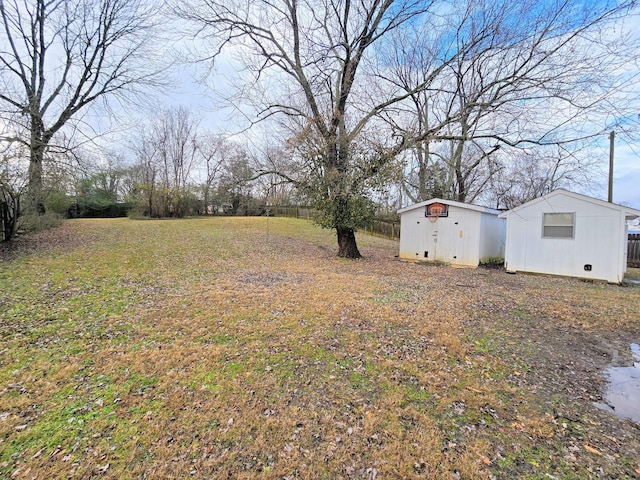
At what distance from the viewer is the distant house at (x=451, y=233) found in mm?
10227

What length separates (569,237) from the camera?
8.57 metres

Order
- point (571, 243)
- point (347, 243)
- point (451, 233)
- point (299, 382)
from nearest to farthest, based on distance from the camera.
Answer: point (299, 382) < point (571, 243) < point (451, 233) < point (347, 243)

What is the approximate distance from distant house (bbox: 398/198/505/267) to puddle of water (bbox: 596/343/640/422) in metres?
6.90

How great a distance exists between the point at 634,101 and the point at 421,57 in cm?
767

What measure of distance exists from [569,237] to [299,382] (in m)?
9.76

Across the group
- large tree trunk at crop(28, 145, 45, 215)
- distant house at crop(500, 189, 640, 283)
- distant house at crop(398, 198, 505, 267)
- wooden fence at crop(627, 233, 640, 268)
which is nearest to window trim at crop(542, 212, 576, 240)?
distant house at crop(500, 189, 640, 283)

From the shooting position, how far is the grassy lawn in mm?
2027

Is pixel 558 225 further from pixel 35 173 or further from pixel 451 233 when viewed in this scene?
pixel 35 173


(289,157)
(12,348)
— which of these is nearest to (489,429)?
(12,348)

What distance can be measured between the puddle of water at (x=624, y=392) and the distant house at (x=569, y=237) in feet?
19.5

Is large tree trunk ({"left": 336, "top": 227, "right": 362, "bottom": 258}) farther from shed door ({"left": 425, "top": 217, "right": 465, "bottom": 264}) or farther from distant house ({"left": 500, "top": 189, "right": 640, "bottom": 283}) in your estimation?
distant house ({"left": 500, "top": 189, "right": 640, "bottom": 283})

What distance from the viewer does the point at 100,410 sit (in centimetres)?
244

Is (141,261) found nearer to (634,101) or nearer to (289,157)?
(289,157)

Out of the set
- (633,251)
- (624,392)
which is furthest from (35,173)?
(633,251)
